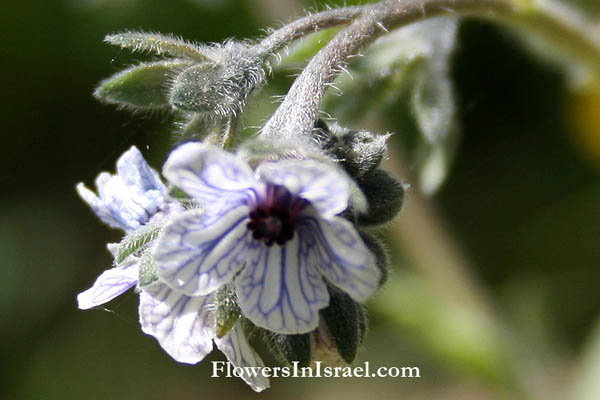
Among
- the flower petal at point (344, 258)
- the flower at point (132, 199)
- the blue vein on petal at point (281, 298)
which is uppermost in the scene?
the flower at point (132, 199)

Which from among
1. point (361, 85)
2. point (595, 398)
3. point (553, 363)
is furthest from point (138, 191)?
point (553, 363)

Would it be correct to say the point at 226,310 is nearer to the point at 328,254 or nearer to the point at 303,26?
the point at 328,254

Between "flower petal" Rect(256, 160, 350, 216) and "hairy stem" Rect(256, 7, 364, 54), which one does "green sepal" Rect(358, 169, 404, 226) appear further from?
"hairy stem" Rect(256, 7, 364, 54)

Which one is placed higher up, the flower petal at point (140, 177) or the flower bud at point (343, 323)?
the flower petal at point (140, 177)

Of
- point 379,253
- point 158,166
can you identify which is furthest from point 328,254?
point 158,166

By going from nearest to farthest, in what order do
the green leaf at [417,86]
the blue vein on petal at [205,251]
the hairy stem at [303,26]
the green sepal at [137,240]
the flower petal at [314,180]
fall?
the flower petal at [314,180]
the blue vein on petal at [205,251]
the green sepal at [137,240]
the hairy stem at [303,26]
the green leaf at [417,86]

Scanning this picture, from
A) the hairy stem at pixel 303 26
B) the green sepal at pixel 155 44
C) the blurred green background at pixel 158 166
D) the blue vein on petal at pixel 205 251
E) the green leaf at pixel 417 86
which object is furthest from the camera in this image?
the blurred green background at pixel 158 166

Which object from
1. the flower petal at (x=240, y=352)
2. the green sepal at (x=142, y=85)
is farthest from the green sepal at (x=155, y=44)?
the flower petal at (x=240, y=352)

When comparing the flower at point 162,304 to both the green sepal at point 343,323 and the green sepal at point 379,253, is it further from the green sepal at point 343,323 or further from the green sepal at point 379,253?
the green sepal at point 379,253
